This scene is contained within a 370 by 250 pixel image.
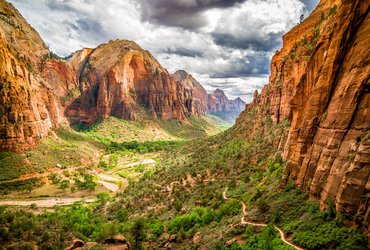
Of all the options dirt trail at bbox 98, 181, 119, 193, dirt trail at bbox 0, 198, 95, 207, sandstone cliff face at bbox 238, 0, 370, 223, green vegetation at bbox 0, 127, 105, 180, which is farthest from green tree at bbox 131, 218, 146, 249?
green vegetation at bbox 0, 127, 105, 180

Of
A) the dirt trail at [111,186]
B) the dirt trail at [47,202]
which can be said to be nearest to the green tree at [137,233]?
the dirt trail at [47,202]

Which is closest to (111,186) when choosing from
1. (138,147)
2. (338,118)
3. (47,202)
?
(47,202)

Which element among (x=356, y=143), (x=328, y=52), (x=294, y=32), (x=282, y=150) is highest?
(x=294, y=32)

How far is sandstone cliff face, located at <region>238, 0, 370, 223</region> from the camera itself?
2403cm

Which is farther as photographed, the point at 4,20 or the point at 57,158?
the point at 4,20

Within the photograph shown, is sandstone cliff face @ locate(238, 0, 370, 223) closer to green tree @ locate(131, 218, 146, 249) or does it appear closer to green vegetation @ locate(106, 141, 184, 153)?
green tree @ locate(131, 218, 146, 249)

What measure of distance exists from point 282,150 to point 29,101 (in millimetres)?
114763

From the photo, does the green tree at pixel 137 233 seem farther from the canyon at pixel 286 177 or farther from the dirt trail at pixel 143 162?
the dirt trail at pixel 143 162

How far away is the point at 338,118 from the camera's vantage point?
2855 centimetres

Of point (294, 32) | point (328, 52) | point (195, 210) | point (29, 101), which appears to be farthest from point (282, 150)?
point (29, 101)

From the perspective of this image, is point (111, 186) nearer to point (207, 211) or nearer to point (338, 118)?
point (207, 211)

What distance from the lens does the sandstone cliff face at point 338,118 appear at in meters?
24.0

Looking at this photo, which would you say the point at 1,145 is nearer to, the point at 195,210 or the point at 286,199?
the point at 195,210

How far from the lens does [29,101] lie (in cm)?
12156
